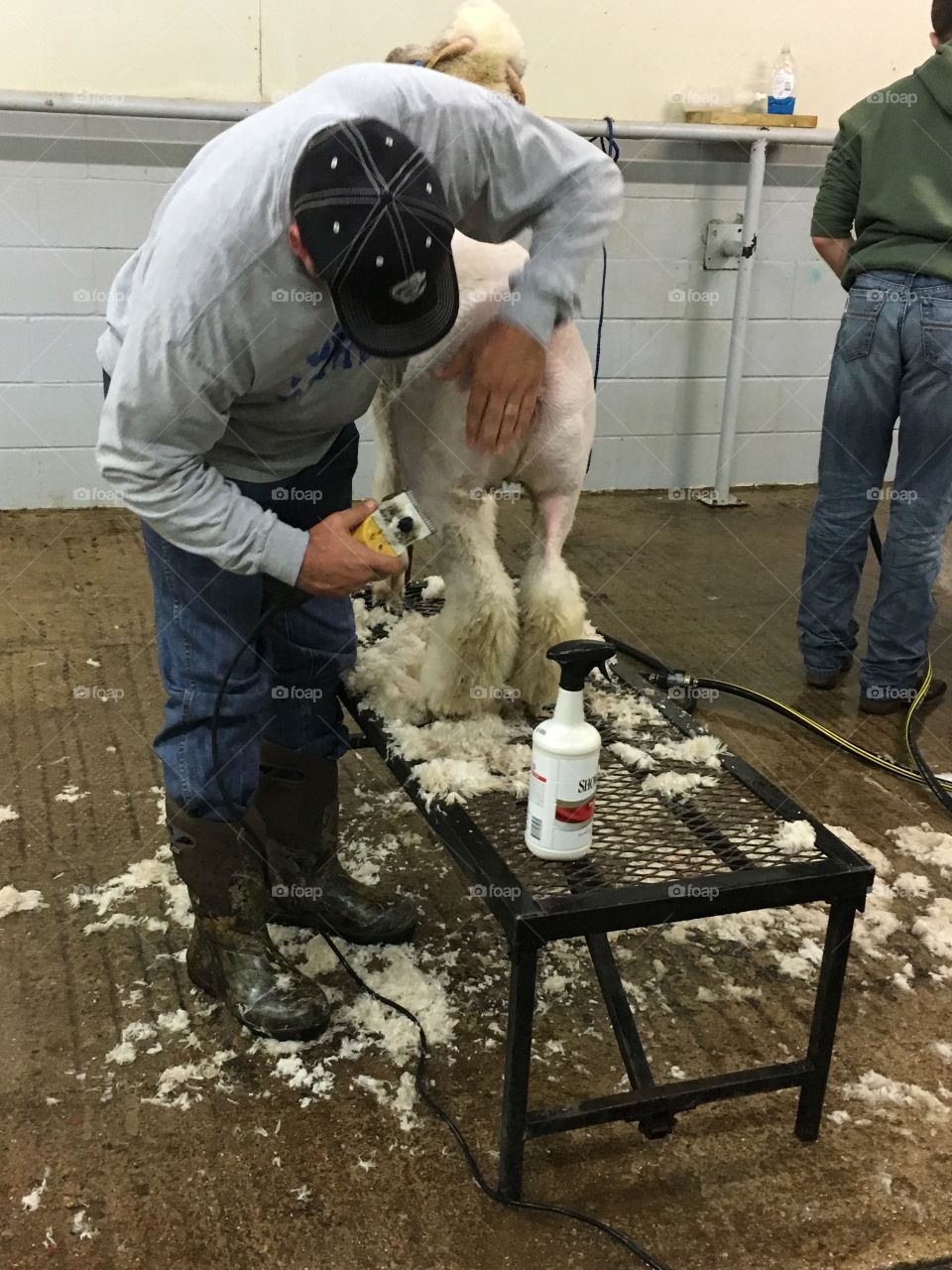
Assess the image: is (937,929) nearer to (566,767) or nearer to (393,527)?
(566,767)

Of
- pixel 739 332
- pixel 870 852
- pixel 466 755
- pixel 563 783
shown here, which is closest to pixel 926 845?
pixel 870 852

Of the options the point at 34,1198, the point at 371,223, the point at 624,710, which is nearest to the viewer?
the point at 371,223

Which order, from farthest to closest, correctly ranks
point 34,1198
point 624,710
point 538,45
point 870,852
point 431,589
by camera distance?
point 538,45 → point 431,589 → point 870,852 → point 624,710 → point 34,1198

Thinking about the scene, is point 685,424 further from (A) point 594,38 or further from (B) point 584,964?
(B) point 584,964

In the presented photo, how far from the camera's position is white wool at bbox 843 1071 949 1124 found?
1.46 m

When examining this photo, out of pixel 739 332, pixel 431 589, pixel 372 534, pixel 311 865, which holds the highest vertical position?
pixel 372 534

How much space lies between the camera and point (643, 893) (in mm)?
1234

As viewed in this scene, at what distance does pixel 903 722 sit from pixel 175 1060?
1.85 metres

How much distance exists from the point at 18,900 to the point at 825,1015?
1.28m

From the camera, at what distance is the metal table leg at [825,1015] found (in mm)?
1332

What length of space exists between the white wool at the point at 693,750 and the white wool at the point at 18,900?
105cm

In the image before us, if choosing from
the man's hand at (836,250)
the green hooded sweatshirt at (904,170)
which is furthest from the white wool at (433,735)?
the man's hand at (836,250)

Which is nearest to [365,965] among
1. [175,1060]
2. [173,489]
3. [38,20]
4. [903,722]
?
[175,1060]

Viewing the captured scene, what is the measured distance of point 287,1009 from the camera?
5.03ft
